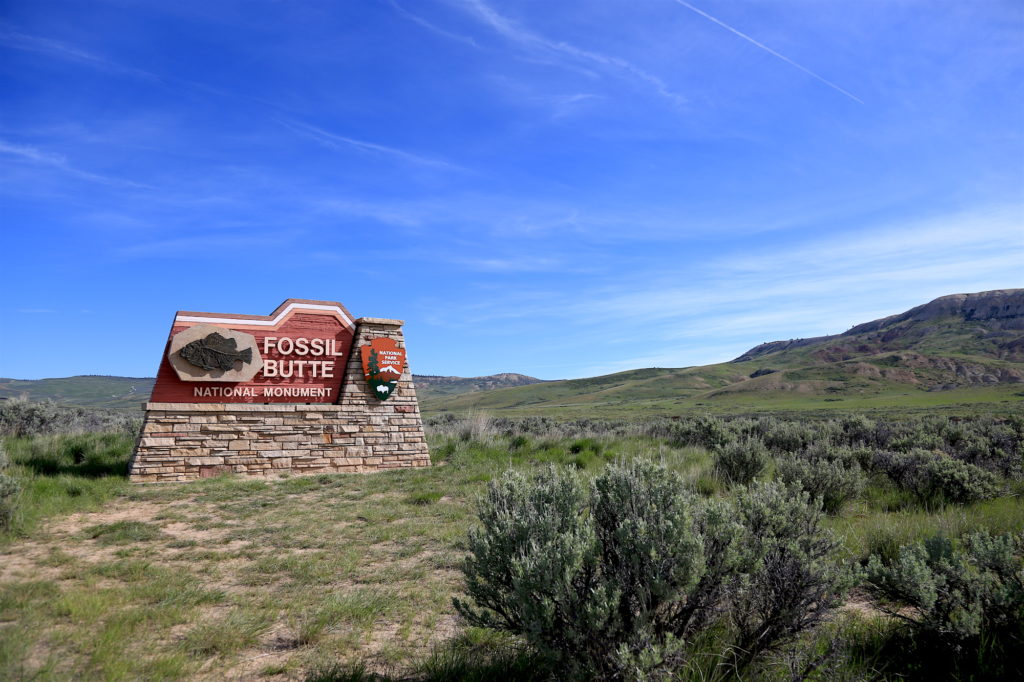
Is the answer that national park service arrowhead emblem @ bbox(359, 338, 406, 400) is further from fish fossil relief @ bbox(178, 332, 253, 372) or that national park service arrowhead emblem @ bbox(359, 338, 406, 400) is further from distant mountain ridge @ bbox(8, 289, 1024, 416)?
distant mountain ridge @ bbox(8, 289, 1024, 416)

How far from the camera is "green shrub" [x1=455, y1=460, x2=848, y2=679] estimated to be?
9.80 ft

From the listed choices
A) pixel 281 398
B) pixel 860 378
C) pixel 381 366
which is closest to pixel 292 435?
pixel 281 398

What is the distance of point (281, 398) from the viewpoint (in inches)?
512

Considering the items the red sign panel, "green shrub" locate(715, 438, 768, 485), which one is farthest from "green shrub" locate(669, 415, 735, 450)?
the red sign panel

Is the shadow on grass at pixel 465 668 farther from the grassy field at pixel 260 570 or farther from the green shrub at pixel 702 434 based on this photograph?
the green shrub at pixel 702 434

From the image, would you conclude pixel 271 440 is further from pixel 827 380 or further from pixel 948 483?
pixel 827 380

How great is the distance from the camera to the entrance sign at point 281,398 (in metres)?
11.9

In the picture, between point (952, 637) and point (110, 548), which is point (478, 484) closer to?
point (110, 548)

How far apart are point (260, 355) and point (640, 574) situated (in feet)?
39.0

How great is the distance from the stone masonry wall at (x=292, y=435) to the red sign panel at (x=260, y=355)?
284mm

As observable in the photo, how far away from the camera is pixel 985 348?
11094 cm

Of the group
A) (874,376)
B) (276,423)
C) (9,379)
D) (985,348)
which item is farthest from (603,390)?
(9,379)

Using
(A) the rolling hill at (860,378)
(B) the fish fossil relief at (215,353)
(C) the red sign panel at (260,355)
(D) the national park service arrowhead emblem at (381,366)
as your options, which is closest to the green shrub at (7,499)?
(C) the red sign panel at (260,355)

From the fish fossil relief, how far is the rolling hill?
46886 millimetres
